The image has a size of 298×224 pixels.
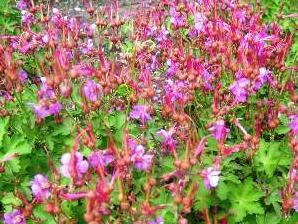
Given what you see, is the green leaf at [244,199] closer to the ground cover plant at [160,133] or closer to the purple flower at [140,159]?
the ground cover plant at [160,133]

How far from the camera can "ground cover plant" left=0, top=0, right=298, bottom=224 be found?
8.23 ft

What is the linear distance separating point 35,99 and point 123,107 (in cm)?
54

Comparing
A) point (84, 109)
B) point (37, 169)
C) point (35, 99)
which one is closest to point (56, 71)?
point (84, 109)

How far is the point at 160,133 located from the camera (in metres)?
2.87

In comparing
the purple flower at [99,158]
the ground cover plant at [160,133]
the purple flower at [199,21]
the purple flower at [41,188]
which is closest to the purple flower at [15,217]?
the ground cover plant at [160,133]

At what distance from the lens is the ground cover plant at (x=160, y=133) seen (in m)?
2.51

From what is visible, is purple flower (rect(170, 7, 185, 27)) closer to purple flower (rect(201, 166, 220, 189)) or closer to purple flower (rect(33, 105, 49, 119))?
purple flower (rect(33, 105, 49, 119))

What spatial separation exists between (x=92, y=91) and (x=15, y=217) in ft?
2.46

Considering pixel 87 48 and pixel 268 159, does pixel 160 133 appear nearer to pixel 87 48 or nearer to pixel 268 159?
pixel 268 159

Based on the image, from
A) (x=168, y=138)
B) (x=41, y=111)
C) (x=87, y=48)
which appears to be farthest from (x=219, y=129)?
(x=87, y=48)

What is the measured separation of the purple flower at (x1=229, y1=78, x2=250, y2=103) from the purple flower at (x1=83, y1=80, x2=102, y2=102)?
0.70 meters

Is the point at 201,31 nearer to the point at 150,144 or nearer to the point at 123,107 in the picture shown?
the point at 123,107

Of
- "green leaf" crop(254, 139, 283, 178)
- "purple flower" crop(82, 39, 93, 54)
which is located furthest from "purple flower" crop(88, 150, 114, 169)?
"purple flower" crop(82, 39, 93, 54)

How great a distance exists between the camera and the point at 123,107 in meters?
3.38
